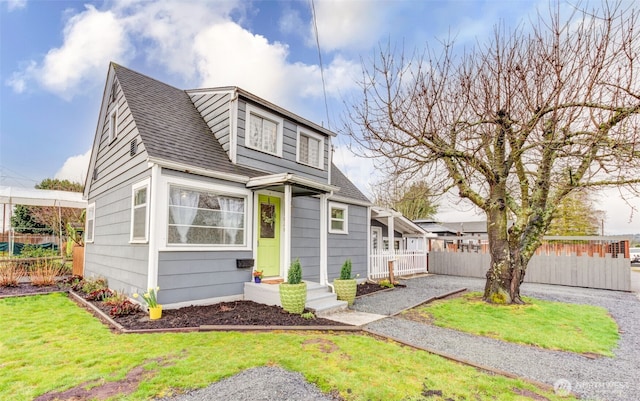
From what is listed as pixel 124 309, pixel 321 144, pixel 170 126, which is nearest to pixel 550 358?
pixel 124 309

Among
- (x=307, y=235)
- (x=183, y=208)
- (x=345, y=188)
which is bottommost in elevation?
(x=307, y=235)

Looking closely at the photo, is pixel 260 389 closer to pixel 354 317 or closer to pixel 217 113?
pixel 354 317

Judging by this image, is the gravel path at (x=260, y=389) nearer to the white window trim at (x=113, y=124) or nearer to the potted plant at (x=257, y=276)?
the potted plant at (x=257, y=276)

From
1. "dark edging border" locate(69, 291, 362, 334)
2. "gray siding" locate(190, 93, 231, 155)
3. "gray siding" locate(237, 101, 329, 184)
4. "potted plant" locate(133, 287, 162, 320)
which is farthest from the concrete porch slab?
"gray siding" locate(190, 93, 231, 155)

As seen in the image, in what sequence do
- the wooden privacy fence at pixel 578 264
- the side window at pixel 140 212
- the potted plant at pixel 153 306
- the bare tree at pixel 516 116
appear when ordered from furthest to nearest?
the wooden privacy fence at pixel 578 264 → the side window at pixel 140 212 → the potted plant at pixel 153 306 → the bare tree at pixel 516 116

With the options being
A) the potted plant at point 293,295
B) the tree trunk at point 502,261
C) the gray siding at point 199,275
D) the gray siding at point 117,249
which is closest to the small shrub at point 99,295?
the gray siding at point 117,249

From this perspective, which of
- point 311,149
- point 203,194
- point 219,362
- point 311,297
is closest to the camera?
point 219,362

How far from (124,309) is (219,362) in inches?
130

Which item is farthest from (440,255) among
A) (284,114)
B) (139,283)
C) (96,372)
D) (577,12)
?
(96,372)

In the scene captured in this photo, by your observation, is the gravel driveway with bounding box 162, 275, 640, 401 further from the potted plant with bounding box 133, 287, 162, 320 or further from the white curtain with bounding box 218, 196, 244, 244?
the white curtain with bounding box 218, 196, 244, 244

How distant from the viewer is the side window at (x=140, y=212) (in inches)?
246

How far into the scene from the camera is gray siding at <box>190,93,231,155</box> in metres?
8.05

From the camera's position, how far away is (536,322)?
244 inches

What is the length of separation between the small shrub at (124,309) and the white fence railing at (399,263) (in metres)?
7.68
